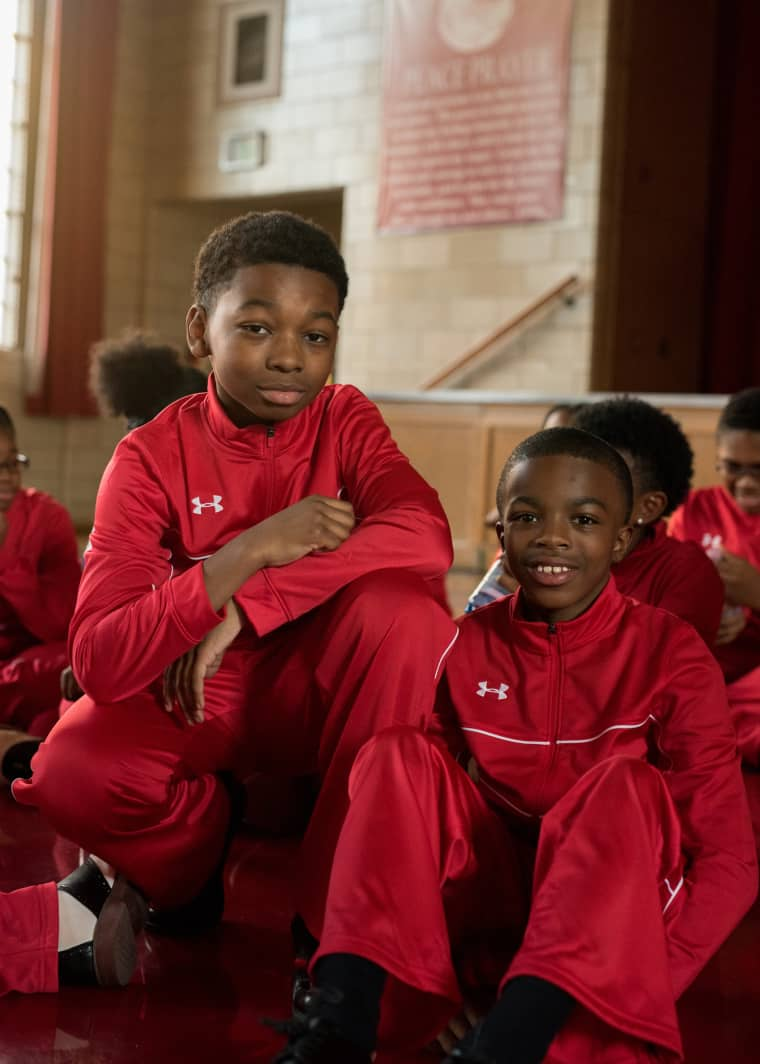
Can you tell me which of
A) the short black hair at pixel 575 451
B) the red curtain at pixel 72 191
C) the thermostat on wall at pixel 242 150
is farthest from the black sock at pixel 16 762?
the thermostat on wall at pixel 242 150

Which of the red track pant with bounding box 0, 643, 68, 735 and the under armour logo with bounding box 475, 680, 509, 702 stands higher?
the under armour logo with bounding box 475, 680, 509, 702

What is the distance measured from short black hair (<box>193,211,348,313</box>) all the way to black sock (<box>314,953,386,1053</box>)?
81 centimetres

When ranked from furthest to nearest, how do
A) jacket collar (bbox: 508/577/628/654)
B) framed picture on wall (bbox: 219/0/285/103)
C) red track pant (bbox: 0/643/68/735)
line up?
framed picture on wall (bbox: 219/0/285/103) < red track pant (bbox: 0/643/68/735) < jacket collar (bbox: 508/577/628/654)

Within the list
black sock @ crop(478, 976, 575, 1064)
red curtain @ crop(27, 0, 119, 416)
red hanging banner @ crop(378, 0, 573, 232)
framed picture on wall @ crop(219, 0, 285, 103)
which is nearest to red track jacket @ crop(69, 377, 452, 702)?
black sock @ crop(478, 976, 575, 1064)

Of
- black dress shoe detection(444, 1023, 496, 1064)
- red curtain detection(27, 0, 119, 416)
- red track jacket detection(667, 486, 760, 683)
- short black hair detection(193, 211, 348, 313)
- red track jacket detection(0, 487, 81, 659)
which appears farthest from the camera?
red curtain detection(27, 0, 119, 416)

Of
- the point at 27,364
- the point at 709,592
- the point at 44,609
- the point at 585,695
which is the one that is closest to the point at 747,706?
the point at 709,592

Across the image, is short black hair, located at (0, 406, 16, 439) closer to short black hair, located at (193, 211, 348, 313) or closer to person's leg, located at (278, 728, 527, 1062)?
short black hair, located at (193, 211, 348, 313)

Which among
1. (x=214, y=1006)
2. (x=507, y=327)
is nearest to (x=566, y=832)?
(x=214, y=1006)

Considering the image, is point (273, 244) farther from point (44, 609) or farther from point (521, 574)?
point (44, 609)

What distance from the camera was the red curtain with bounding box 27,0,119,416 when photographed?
7.46 meters

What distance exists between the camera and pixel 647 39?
6.72 m

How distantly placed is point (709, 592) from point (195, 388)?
1.21 m

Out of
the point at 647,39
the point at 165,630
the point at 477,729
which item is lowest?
the point at 477,729

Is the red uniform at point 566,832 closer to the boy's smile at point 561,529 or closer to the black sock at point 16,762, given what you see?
the boy's smile at point 561,529
